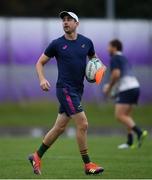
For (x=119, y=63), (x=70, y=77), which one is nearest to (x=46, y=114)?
(x=119, y=63)

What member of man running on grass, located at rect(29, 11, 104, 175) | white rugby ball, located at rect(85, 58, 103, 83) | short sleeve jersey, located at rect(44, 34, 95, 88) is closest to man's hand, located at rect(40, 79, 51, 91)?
man running on grass, located at rect(29, 11, 104, 175)

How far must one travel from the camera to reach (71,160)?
15422 millimetres

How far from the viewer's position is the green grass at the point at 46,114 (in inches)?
1193

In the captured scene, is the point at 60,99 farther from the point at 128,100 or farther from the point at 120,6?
the point at 120,6

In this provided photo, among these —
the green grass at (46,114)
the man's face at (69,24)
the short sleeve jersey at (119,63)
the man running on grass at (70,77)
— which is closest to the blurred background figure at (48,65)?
the green grass at (46,114)

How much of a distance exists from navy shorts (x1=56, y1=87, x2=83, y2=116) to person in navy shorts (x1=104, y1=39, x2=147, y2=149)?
20.3 feet

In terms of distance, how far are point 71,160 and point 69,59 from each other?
2854 millimetres

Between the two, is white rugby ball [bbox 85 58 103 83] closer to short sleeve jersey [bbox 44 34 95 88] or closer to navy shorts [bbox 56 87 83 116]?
short sleeve jersey [bbox 44 34 95 88]

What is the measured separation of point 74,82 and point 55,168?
1.52 m

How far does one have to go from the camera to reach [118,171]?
1338 centimetres

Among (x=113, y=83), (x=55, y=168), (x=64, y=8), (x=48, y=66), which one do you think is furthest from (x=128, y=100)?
(x=64, y=8)

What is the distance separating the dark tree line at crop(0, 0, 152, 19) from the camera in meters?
39.7

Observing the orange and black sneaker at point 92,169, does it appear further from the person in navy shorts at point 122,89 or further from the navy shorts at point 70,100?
the person in navy shorts at point 122,89

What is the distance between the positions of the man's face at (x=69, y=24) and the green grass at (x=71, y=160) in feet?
6.81
